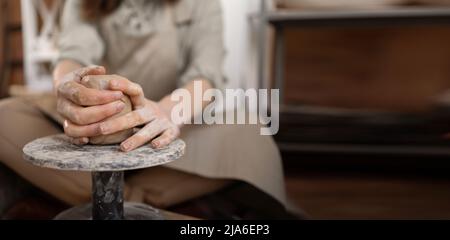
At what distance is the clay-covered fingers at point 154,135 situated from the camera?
1.44 ft

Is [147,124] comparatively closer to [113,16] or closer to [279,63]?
[113,16]

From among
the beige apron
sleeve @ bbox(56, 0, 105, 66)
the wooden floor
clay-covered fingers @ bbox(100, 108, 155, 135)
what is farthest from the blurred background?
clay-covered fingers @ bbox(100, 108, 155, 135)

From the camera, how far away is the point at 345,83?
5.22ft

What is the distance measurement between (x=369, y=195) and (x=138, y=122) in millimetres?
877

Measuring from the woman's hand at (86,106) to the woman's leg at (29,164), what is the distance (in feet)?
0.66

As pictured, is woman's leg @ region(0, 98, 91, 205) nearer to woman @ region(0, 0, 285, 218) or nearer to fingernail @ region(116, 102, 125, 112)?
woman @ region(0, 0, 285, 218)

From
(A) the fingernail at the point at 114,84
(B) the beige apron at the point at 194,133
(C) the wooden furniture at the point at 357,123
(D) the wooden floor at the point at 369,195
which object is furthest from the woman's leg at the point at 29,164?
(C) the wooden furniture at the point at 357,123

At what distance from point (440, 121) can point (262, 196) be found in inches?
34.3

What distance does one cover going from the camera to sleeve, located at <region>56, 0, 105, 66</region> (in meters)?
0.80

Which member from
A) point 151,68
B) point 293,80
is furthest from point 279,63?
point 151,68

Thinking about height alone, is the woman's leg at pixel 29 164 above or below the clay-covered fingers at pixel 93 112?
below

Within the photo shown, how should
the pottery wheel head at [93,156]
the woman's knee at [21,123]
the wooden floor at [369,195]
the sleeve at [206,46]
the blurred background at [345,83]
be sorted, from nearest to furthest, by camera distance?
the pottery wheel head at [93,156], the woman's knee at [21,123], the sleeve at [206,46], the wooden floor at [369,195], the blurred background at [345,83]

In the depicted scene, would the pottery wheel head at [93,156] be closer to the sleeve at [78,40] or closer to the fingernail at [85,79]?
the fingernail at [85,79]

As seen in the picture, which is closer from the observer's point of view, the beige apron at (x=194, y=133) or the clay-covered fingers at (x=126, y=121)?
the clay-covered fingers at (x=126, y=121)
